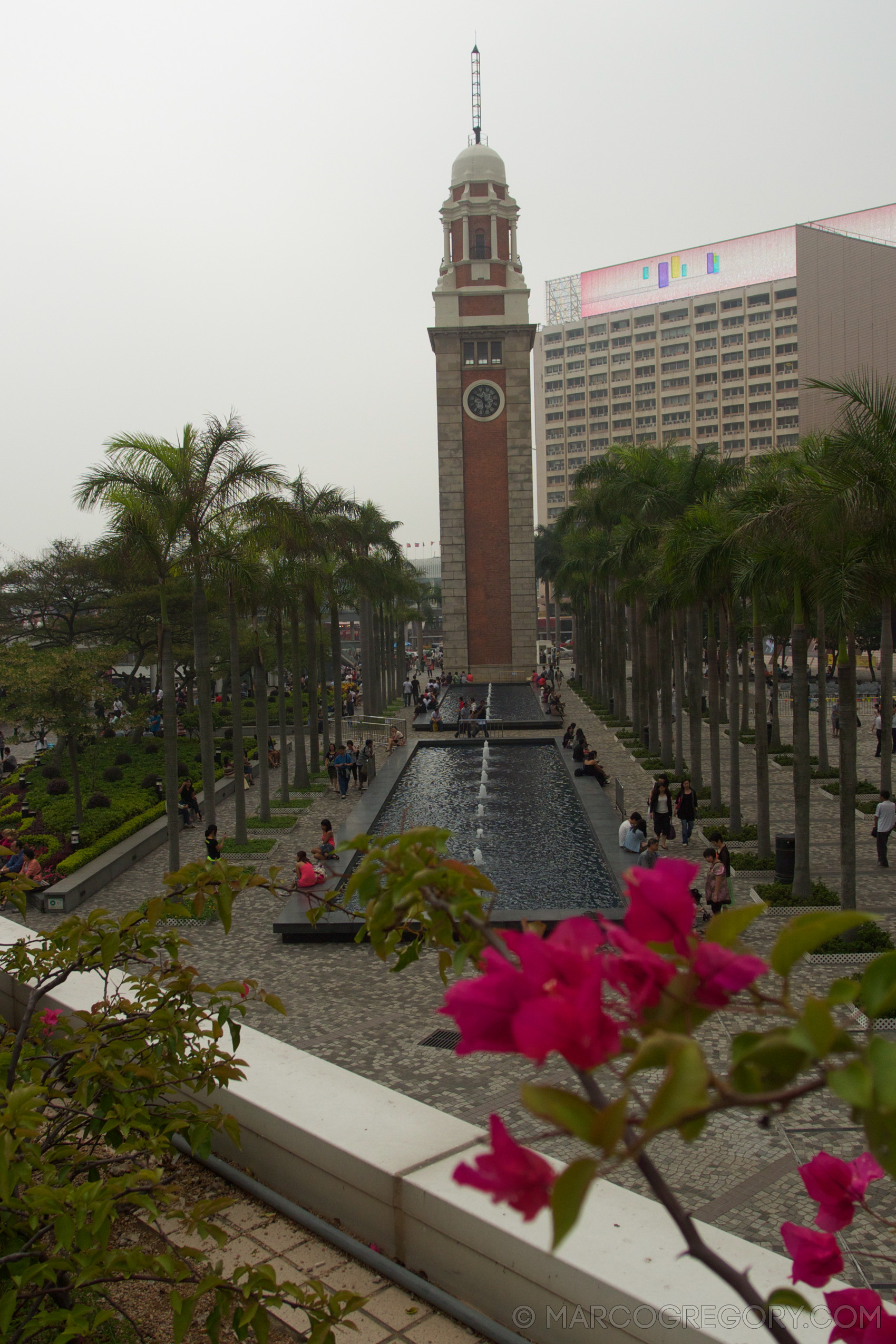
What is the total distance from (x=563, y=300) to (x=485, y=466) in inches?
2443

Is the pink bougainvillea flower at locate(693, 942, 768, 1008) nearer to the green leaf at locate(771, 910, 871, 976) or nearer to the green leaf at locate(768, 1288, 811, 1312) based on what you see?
the green leaf at locate(771, 910, 871, 976)

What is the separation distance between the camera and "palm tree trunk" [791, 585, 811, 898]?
11.4 metres

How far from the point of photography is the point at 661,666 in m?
22.2

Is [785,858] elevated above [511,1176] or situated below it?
below

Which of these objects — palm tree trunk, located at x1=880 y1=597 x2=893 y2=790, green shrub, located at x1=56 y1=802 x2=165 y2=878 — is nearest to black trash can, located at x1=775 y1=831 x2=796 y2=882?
palm tree trunk, located at x1=880 y1=597 x2=893 y2=790

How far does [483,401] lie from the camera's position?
167 ft

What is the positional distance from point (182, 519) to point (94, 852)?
5703mm

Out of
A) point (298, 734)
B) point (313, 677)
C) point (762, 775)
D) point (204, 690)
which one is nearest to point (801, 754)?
point (762, 775)

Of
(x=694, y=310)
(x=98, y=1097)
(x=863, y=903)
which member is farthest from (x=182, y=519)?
(x=694, y=310)

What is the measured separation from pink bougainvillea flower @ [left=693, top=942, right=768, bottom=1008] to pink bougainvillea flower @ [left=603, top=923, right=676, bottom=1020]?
0.10ft

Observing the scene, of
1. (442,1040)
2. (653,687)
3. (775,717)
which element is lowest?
(442,1040)

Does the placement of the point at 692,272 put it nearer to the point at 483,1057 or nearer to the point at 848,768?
the point at 848,768

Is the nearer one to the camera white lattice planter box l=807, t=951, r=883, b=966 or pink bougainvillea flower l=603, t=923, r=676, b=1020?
pink bougainvillea flower l=603, t=923, r=676, b=1020

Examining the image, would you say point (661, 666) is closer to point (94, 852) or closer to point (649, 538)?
point (649, 538)
